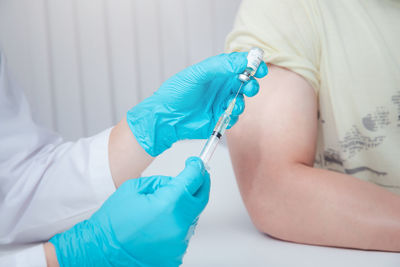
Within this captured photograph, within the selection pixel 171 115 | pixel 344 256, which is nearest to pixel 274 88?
pixel 171 115

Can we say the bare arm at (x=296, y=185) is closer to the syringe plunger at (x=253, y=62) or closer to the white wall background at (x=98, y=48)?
the syringe plunger at (x=253, y=62)

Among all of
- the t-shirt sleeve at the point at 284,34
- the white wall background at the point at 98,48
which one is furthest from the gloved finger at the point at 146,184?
the white wall background at the point at 98,48

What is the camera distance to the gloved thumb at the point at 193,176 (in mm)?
622

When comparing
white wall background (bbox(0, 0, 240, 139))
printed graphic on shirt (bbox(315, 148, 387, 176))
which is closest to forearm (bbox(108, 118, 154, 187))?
printed graphic on shirt (bbox(315, 148, 387, 176))

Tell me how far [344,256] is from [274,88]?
338 millimetres

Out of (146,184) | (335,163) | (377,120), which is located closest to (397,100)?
(377,120)

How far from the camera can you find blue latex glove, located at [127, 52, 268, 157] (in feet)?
→ 2.43

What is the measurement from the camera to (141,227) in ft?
1.97

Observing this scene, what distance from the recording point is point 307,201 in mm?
772

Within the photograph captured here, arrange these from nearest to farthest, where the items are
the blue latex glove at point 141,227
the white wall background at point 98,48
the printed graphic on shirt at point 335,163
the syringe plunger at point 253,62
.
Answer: the blue latex glove at point 141,227, the syringe plunger at point 253,62, the printed graphic on shirt at point 335,163, the white wall background at point 98,48

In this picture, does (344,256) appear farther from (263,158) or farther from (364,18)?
(364,18)

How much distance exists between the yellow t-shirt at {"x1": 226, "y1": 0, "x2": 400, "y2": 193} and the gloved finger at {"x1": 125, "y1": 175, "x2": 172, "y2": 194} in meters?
0.36

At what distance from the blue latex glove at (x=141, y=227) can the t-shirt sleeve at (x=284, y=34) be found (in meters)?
0.33

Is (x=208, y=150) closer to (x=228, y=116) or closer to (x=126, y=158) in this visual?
(x=228, y=116)
